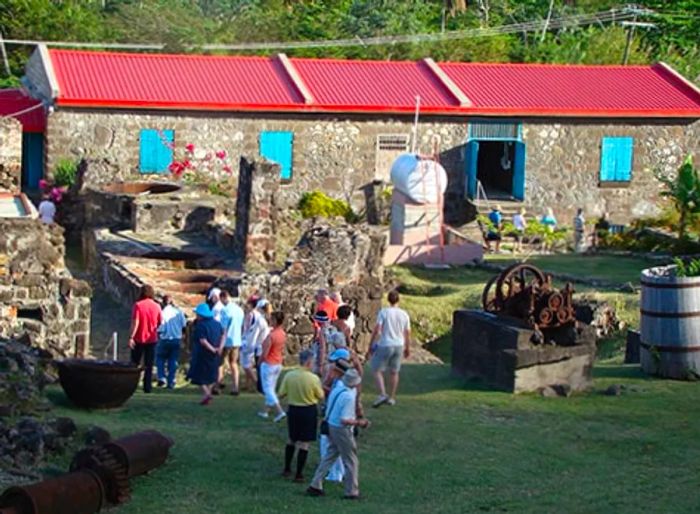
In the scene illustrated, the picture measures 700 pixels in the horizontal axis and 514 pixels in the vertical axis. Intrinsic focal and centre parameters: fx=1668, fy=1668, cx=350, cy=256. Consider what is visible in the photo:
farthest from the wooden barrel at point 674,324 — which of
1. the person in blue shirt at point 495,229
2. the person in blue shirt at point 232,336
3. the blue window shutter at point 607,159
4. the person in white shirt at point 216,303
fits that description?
the blue window shutter at point 607,159

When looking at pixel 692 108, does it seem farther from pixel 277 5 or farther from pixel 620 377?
pixel 620 377

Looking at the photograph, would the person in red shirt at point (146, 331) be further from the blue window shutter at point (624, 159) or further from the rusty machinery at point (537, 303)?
the blue window shutter at point (624, 159)

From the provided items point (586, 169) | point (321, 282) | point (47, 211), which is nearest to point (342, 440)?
point (321, 282)

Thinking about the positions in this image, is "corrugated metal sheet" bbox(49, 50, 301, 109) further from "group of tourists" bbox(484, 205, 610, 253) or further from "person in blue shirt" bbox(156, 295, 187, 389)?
"person in blue shirt" bbox(156, 295, 187, 389)

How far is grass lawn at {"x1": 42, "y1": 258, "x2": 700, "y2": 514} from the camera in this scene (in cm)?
1390

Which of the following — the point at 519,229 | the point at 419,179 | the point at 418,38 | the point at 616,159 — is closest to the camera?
the point at 419,179

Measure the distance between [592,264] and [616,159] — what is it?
31.4ft

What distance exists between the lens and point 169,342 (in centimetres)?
1956

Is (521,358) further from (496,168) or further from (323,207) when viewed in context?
(496,168)

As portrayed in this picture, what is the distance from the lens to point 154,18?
5050 centimetres

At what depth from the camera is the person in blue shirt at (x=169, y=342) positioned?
19.5 metres

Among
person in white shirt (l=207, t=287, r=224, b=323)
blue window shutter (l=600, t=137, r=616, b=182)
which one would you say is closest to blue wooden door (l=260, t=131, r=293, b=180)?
blue window shutter (l=600, t=137, r=616, b=182)

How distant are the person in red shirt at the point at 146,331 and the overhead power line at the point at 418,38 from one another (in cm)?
2657

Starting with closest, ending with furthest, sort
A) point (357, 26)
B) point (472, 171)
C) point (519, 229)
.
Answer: point (519, 229)
point (472, 171)
point (357, 26)
